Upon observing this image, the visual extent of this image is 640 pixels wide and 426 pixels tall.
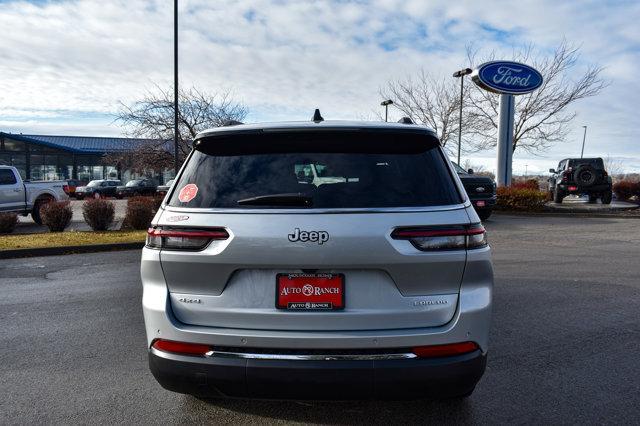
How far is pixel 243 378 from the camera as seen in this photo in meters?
2.55

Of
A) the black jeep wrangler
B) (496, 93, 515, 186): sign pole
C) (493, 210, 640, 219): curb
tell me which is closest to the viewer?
(493, 210, 640, 219): curb

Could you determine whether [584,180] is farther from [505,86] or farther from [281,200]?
[281,200]

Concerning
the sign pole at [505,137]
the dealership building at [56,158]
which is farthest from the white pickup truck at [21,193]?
the dealership building at [56,158]

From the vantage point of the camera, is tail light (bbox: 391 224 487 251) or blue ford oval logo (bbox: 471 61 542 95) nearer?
tail light (bbox: 391 224 487 251)

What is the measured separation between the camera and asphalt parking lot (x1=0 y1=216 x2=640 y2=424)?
10.7ft

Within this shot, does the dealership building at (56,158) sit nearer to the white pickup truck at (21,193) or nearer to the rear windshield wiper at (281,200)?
the white pickup truck at (21,193)

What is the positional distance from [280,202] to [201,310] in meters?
0.71

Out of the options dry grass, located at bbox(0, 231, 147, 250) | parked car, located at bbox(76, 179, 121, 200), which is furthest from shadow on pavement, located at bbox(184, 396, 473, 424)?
parked car, located at bbox(76, 179, 121, 200)

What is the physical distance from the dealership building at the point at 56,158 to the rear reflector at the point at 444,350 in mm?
47878

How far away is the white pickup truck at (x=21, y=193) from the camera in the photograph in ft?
53.1

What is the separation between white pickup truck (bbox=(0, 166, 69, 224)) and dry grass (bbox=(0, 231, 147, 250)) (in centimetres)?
423

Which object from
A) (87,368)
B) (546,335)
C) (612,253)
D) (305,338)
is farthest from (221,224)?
(612,253)

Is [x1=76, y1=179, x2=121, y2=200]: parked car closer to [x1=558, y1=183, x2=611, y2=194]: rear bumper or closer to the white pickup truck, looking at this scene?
the white pickup truck

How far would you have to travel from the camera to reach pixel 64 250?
10.6 meters
